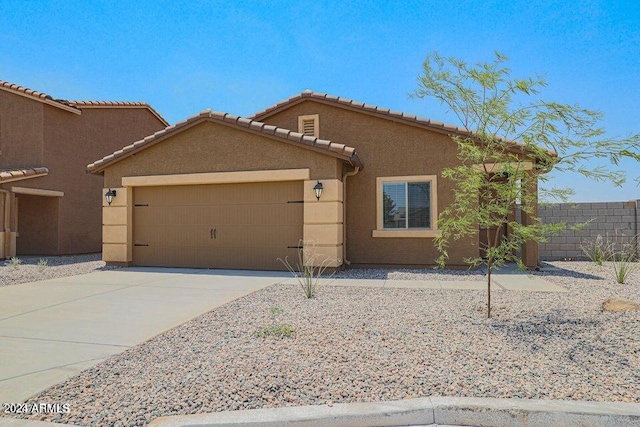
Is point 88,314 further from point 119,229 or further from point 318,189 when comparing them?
point 119,229

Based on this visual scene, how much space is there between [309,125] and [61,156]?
36.8 ft

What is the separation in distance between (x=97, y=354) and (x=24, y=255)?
51.2 ft

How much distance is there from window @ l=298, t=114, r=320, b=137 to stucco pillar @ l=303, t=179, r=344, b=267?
2.74 metres

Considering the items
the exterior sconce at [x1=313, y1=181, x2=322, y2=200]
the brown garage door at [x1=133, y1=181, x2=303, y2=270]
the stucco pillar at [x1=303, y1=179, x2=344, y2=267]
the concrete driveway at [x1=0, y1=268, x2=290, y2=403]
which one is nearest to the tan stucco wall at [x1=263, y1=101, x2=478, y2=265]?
the stucco pillar at [x1=303, y1=179, x2=344, y2=267]

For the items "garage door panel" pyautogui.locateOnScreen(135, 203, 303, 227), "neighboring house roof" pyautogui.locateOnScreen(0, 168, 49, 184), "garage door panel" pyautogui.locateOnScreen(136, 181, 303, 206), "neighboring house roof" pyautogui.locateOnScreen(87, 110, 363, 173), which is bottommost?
"garage door panel" pyautogui.locateOnScreen(135, 203, 303, 227)

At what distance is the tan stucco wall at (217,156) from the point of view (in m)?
10.6

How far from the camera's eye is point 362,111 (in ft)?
38.6

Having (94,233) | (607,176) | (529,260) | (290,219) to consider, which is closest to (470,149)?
(607,176)

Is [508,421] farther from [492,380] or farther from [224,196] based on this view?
[224,196]

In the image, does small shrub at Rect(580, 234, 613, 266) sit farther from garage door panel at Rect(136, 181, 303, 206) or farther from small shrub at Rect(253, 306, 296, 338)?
small shrub at Rect(253, 306, 296, 338)

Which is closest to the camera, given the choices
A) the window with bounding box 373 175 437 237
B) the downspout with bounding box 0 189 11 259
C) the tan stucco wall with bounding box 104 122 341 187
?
the tan stucco wall with bounding box 104 122 341 187

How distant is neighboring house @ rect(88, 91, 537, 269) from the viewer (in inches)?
419

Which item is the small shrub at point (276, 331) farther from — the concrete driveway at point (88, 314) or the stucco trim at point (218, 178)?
the stucco trim at point (218, 178)

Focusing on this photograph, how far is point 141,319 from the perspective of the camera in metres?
5.72
